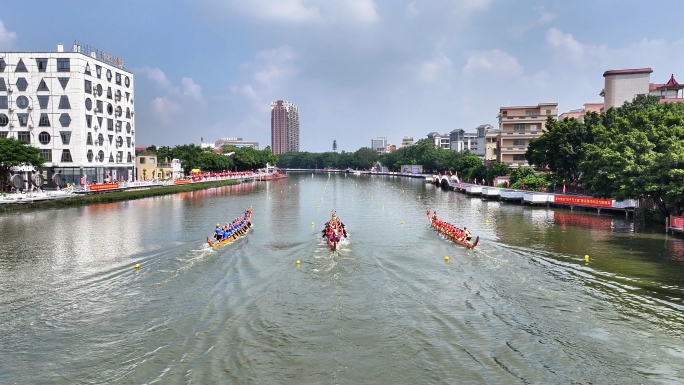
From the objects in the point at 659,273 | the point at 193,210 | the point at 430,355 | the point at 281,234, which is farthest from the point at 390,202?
the point at 430,355

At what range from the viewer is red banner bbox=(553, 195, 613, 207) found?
51600 millimetres

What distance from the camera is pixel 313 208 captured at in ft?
207

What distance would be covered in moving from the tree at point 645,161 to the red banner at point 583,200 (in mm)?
3280

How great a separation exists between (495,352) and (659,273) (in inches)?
625

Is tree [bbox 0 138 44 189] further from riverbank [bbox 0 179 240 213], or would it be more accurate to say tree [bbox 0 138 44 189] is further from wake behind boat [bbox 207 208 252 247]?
wake behind boat [bbox 207 208 252 247]

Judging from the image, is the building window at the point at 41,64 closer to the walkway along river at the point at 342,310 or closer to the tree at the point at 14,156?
the tree at the point at 14,156

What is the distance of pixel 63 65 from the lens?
244 ft

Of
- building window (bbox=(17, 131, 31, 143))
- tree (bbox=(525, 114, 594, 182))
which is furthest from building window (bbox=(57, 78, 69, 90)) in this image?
tree (bbox=(525, 114, 594, 182))

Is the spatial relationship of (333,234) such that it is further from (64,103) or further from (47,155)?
(47,155)

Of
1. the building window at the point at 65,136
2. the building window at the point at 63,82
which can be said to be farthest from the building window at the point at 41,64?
the building window at the point at 65,136

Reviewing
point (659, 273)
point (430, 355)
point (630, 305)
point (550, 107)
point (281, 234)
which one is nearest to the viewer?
point (430, 355)

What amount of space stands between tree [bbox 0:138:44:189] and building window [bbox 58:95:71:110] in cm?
1069

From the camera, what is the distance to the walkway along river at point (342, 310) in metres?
15.8

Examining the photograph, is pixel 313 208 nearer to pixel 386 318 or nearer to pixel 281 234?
pixel 281 234
